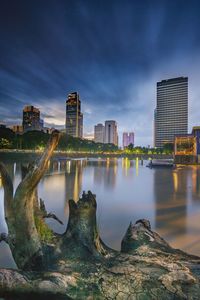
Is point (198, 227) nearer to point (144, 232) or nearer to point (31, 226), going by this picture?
point (144, 232)

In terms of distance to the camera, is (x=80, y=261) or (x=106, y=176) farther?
(x=106, y=176)

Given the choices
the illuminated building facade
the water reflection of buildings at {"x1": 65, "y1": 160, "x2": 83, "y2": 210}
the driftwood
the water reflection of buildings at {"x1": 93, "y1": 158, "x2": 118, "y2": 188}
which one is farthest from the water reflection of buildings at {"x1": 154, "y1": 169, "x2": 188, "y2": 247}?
the illuminated building facade

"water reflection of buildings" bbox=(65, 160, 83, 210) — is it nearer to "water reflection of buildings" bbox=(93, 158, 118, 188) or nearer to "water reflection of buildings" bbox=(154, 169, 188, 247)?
"water reflection of buildings" bbox=(93, 158, 118, 188)

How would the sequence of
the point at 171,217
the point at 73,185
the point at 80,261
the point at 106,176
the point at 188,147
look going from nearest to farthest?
the point at 80,261 < the point at 171,217 < the point at 73,185 < the point at 106,176 < the point at 188,147

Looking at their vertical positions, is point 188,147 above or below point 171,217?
above

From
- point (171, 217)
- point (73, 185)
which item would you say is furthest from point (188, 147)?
point (171, 217)

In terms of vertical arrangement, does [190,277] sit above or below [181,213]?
above

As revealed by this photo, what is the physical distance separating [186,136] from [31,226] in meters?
68.4

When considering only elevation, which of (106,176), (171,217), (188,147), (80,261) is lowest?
(106,176)

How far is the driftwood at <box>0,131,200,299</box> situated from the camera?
114 inches

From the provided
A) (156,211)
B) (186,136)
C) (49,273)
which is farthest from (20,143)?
(49,273)

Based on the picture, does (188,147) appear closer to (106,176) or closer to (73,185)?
(106,176)

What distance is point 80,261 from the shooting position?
3635 millimetres

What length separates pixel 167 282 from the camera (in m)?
3.10
